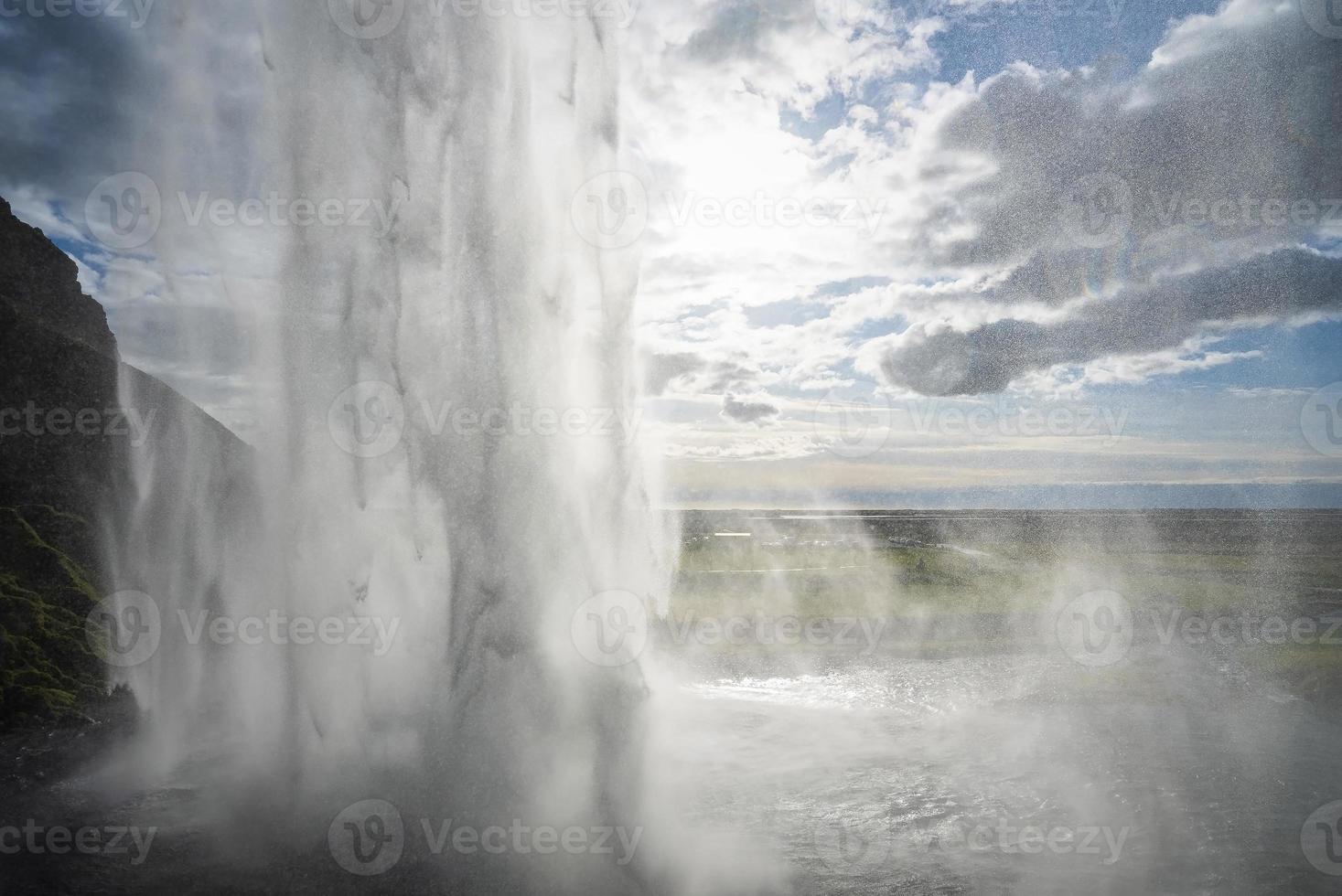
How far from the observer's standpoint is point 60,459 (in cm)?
3441

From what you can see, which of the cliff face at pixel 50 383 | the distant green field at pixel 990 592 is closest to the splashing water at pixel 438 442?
the distant green field at pixel 990 592

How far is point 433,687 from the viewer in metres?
14.3

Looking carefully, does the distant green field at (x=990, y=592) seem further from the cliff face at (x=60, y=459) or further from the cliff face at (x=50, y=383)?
the cliff face at (x=50, y=383)

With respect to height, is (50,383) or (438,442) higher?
(50,383)

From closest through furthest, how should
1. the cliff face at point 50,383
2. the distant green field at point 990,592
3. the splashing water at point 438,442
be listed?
the splashing water at point 438,442, the distant green field at point 990,592, the cliff face at point 50,383

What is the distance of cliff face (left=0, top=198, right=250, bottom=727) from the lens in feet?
72.6

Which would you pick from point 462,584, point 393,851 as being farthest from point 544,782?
point 462,584

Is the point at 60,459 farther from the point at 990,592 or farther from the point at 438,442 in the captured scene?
the point at 990,592

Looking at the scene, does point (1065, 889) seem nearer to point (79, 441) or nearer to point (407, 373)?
point (407, 373)

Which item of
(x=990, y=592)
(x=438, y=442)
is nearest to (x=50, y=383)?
(x=438, y=442)

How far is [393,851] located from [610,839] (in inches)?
133

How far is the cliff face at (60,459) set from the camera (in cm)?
2214

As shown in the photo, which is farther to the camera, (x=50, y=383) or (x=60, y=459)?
(x=50, y=383)

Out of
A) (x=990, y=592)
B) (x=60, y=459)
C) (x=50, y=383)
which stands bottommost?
(x=990, y=592)
